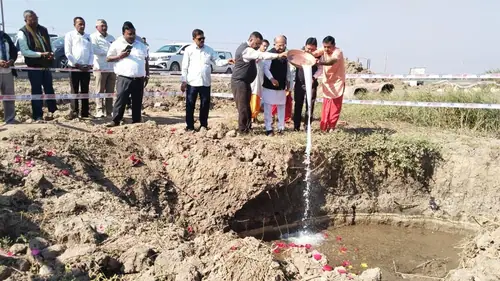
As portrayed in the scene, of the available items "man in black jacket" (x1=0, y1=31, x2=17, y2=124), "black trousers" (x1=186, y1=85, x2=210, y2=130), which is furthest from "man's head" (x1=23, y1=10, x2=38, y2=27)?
"black trousers" (x1=186, y1=85, x2=210, y2=130)

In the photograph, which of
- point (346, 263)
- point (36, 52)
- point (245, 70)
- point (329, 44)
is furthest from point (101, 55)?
point (346, 263)

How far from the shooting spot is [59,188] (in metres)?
4.57

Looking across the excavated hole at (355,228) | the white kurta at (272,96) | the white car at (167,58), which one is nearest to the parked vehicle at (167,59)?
the white car at (167,58)

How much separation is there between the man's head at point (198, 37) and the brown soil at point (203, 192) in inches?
54.6

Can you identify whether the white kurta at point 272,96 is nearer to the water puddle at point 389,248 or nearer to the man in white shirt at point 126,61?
the man in white shirt at point 126,61

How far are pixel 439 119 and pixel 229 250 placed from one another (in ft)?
20.8

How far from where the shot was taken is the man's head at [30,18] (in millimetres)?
6435

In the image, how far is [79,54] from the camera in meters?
7.16

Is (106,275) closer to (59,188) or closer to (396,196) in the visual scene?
(59,188)

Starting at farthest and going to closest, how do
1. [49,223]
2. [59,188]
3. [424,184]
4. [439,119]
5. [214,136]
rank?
[439,119] < [424,184] < [214,136] < [59,188] < [49,223]

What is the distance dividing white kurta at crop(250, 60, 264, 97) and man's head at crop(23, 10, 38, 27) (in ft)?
11.4

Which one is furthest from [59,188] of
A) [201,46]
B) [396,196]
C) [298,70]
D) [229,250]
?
[396,196]

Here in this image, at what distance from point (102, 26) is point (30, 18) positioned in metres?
Result: 1.23

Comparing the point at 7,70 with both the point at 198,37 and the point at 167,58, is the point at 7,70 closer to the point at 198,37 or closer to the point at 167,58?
the point at 198,37
